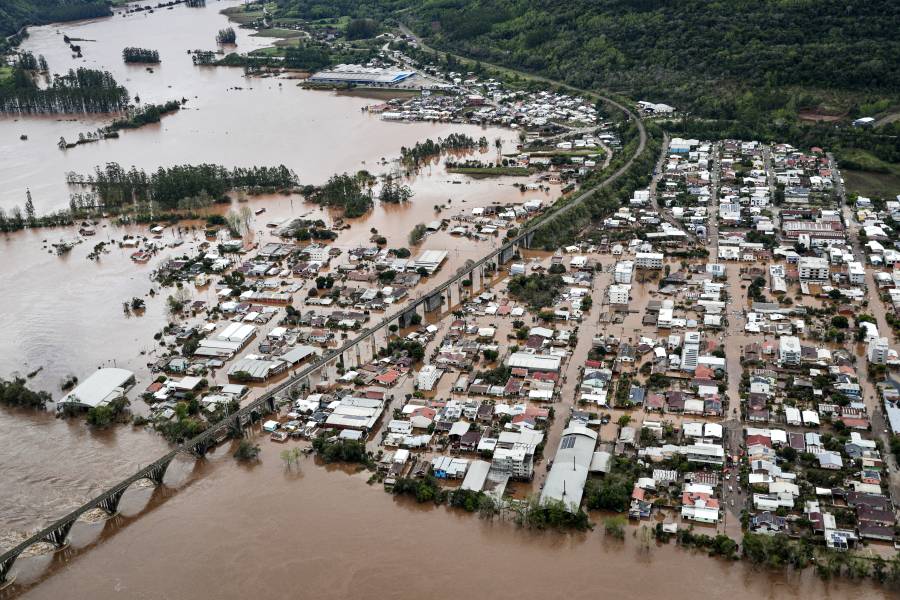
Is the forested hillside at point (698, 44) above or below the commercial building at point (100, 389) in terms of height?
above

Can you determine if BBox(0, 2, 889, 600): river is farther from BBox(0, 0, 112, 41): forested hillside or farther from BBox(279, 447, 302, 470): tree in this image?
BBox(0, 0, 112, 41): forested hillside

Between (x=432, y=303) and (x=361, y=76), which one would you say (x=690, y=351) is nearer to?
(x=432, y=303)

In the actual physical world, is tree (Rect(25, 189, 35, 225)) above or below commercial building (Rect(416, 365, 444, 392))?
above

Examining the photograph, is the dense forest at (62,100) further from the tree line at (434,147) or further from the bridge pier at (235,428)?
the bridge pier at (235,428)

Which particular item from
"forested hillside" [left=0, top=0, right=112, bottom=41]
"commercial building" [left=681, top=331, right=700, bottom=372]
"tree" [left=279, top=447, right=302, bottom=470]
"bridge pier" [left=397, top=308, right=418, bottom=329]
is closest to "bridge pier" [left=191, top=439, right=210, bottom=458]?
"tree" [left=279, top=447, right=302, bottom=470]

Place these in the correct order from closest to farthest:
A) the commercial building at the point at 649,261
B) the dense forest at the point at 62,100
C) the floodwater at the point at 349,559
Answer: the floodwater at the point at 349,559 < the commercial building at the point at 649,261 < the dense forest at the point at 62,100

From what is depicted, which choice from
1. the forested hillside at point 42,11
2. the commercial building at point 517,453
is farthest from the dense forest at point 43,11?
the commercial building at point 517,453

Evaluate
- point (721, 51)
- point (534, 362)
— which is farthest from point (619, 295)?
point (721, 51)
